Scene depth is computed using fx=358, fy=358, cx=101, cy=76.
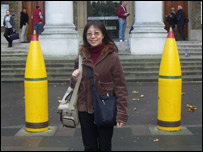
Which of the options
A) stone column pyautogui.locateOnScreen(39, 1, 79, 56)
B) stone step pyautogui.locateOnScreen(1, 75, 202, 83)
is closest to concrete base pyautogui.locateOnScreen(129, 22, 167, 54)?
stone column pyautogui.locateOnScreen(39, 1, 79, 56)

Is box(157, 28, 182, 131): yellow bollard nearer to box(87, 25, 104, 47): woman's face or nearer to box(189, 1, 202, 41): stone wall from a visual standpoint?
box(87, 25, 104, 47): woman's face

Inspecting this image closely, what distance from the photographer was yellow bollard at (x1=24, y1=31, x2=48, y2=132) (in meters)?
5.31

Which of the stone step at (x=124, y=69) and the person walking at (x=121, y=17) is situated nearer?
the stone step at (x=124, y=69)

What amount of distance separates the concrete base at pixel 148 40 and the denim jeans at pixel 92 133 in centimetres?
1064

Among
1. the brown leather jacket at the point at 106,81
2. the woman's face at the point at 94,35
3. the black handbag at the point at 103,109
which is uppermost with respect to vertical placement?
the woman's face at the point at 94,35

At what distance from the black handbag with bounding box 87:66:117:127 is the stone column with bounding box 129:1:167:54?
10.8 m

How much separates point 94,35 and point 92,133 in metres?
0.97

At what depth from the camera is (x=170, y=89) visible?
5438 mm

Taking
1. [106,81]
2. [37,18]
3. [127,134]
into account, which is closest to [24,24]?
[37,18]

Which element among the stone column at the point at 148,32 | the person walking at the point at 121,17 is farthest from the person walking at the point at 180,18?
the stone column at the point at 148,32

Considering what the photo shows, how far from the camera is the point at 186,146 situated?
4.88 m

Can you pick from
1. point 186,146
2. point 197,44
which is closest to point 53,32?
point 197,44

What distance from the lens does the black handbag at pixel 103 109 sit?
3.31m

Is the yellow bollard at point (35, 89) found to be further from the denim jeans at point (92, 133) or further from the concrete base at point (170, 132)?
the denim jeans at point (92, 133)
